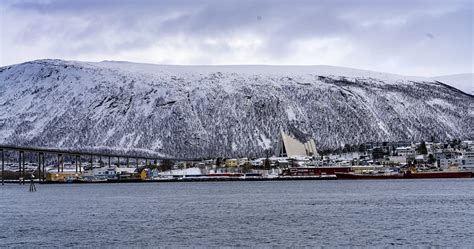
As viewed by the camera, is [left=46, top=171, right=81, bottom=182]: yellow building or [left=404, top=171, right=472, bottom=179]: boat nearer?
[left=404, top=171, right=472, bottom=179]: boat

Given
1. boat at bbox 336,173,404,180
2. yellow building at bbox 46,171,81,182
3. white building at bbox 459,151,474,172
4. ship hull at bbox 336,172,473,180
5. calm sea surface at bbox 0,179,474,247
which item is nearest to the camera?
calm sea surface at bbox 0,179,474,247

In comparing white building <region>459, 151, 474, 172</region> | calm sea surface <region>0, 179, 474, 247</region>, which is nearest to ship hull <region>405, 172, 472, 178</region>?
white building <region>459, 151, 474, 172</region>

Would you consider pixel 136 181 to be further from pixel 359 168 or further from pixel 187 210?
pixel 187 210

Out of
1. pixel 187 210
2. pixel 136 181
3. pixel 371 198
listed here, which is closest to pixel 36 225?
pixel 187 210

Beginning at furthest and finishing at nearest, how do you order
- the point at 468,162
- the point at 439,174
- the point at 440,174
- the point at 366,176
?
1. the point at 468,162
2. the point at 366,176
3. the point at 439,174
4. the point at 440,174

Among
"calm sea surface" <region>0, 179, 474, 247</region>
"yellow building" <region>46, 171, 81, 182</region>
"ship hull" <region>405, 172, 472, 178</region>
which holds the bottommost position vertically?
"calm sea surface" <region>0, 179, 474, 247</region>

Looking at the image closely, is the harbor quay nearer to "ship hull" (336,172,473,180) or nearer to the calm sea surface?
"ship hull" (336,172,473,180)

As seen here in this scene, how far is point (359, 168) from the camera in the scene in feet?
538

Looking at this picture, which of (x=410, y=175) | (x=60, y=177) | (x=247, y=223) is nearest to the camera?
(x=247, y=223)

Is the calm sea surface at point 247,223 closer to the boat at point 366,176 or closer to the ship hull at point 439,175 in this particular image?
the ship hull at point 439,175

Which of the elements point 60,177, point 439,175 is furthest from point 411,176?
point 60,177

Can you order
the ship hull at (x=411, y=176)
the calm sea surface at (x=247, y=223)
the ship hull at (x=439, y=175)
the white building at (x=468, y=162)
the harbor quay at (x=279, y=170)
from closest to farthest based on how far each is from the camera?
the calm sea surface at (x=247, y=223) < the ship hull at (x=439, y=175) < the ship hull at (x=411, y=176) < the white building at (x=468, y=162) < the harbor quay at (x=279, y=170)

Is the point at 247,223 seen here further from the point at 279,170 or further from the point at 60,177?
the point at 279,170

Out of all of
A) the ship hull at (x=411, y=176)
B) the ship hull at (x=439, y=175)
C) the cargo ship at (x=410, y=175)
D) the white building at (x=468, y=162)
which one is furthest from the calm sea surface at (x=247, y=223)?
the white building at (x=468, y=162)
